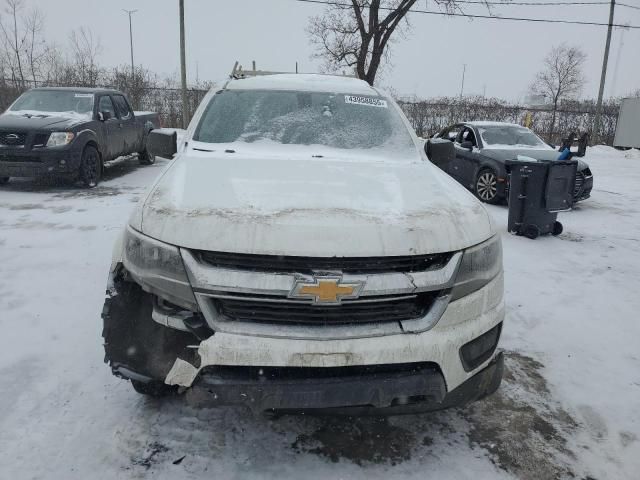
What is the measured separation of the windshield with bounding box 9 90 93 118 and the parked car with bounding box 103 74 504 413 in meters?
7.92

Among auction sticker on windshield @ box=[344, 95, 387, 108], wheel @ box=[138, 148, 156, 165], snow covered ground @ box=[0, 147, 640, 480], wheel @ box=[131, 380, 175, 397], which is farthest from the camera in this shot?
wheel @ box=[138, 148, 156, 165]

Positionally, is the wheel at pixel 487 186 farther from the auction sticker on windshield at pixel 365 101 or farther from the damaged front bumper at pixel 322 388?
the damaged front bumper at pixel 322 388

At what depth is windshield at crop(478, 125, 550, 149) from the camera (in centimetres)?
916

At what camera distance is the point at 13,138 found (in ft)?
25.7

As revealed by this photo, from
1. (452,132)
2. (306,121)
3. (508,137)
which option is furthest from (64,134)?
(508,137)

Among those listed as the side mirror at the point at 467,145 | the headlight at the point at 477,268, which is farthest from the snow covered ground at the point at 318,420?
the side mirror at the point at 467,145

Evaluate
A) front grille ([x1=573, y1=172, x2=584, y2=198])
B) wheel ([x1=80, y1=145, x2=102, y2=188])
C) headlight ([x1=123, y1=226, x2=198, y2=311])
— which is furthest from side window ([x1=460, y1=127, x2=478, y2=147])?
headlight ([x1=123, y1=226, x2=198, y2=311])

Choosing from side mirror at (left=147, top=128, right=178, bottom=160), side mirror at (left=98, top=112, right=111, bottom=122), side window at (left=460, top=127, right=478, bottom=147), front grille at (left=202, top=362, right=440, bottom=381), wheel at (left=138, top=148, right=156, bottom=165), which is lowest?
wheel at (left=138, top=148, right=156, bottom=165)

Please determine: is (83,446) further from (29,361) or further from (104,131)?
(104,131)

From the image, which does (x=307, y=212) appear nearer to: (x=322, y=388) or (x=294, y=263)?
(x=294, y=263)

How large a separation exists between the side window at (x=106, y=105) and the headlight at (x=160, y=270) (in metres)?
8.40

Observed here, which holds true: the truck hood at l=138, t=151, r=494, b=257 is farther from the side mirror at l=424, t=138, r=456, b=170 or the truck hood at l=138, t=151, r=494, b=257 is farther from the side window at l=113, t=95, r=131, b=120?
the side window at l=113, t=95, r=131, b=120

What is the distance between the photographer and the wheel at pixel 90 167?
8.46 metres

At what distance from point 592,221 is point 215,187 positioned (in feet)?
23.8
